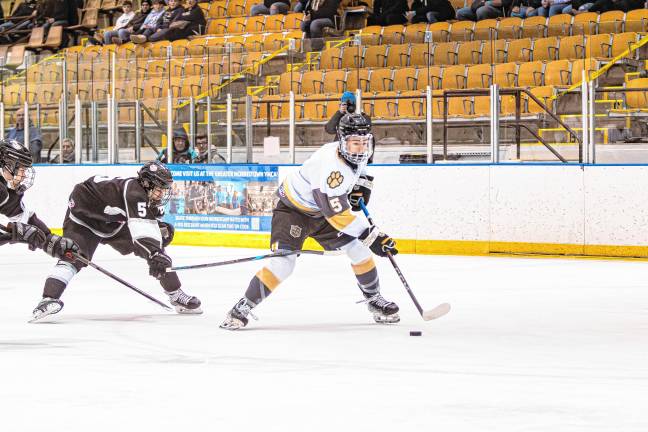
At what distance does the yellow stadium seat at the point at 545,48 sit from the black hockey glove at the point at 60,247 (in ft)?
23.2

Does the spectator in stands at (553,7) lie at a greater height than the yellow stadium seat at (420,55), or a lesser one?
greater

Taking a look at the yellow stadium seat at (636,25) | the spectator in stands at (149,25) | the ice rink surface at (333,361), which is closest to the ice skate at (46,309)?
the ice rink surface at (333,361)

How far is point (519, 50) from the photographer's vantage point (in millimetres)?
11578

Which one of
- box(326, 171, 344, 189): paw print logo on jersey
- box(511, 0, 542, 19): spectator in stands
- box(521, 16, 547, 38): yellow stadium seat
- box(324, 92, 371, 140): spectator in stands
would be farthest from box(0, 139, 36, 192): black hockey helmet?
box(511, 0, 542, 19): spectator in stands

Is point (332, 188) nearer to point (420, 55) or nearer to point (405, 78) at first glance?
point (405, 78)

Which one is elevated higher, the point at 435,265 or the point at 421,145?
the point at 421,145

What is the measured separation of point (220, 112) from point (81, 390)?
833cm

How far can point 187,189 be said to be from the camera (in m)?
12.5

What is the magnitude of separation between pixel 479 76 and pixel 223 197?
310cm

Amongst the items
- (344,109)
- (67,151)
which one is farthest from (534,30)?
(67,151)

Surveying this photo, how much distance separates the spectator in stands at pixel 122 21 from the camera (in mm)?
17953

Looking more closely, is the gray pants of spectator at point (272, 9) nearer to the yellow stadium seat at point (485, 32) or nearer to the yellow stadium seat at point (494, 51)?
the yellow stadium seat at point (485, 32)

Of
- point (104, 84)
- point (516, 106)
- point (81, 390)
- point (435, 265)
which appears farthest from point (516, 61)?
point (81, 390)

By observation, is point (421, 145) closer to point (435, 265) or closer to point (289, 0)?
point (435, 265)
